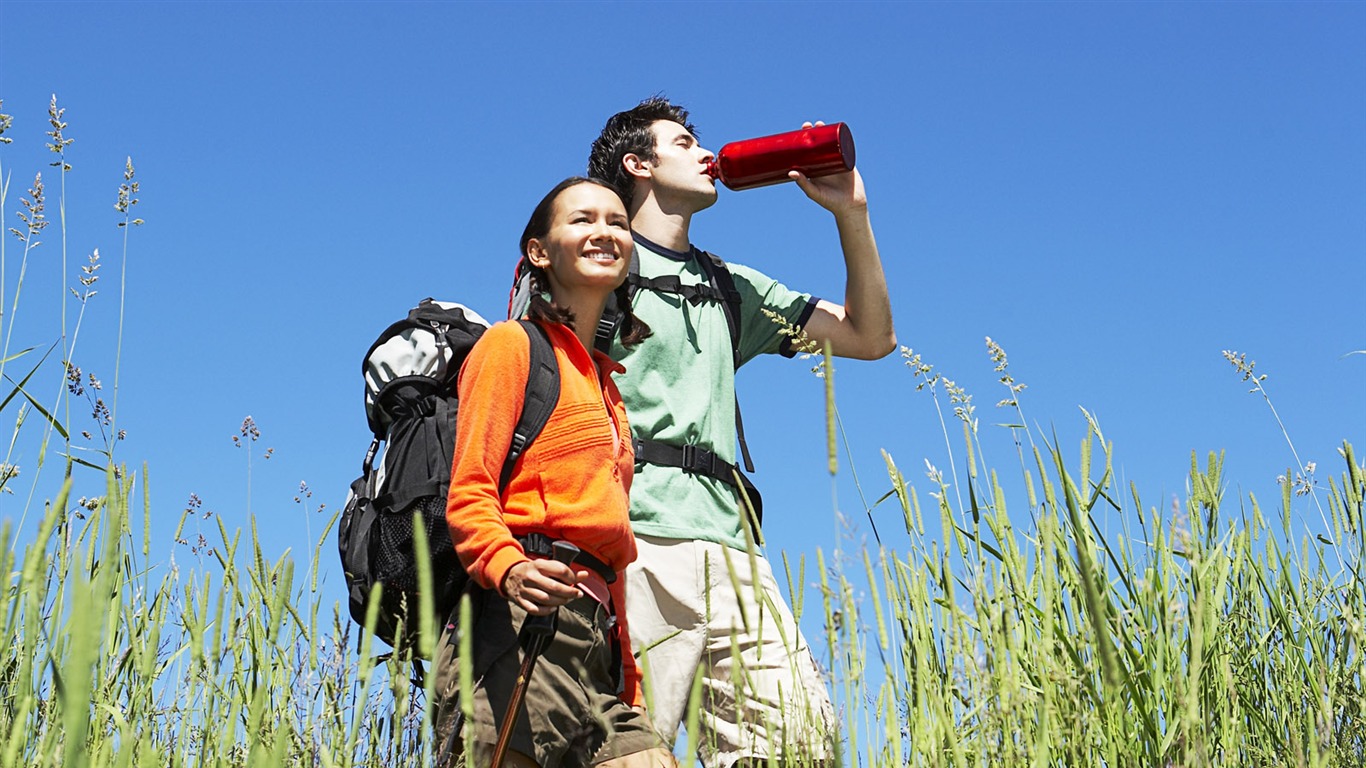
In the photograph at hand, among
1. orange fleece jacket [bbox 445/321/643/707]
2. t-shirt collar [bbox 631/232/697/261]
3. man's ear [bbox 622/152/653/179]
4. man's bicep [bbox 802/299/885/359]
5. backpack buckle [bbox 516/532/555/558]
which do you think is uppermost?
man's ear [bbox 622/152/653/179]

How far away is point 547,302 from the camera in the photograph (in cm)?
272

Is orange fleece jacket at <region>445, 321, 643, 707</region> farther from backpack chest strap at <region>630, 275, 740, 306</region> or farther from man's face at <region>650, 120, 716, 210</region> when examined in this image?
man's face at <region>650, 120, 716, 210</region>

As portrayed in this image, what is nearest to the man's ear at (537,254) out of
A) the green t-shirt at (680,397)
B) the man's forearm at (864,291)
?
the green t-shirt at (680,397)

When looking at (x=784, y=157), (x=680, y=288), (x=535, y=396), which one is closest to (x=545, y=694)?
(x=535, y=396)

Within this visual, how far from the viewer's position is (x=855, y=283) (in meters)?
3.74

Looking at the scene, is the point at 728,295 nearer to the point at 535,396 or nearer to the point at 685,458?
the point at 685,458

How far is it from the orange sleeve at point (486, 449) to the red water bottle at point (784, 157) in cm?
143

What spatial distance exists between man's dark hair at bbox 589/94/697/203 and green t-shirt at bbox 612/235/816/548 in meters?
0.30

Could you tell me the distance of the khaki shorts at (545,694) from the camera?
222cm

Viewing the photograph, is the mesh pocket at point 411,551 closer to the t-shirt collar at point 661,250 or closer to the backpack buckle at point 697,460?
the backpack buckle at point 697,460

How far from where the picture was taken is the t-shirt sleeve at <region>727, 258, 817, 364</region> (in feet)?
12.3

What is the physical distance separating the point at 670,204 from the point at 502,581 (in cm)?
188

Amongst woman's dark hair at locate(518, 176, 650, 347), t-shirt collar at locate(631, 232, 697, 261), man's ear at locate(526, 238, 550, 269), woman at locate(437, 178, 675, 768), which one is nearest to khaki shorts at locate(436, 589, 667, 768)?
woman at locate(437, 178, 675, 768)

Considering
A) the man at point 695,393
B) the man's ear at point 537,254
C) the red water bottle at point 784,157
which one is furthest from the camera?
the red water bottle at point 784,157
